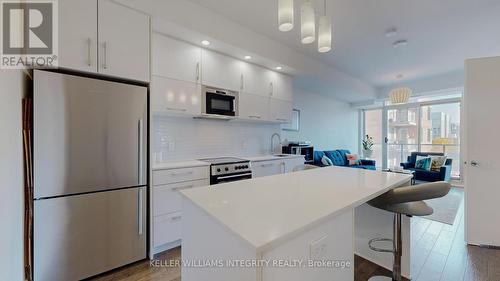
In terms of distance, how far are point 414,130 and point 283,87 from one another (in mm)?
5237

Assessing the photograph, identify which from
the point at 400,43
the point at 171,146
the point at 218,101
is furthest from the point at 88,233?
the point at 400,43

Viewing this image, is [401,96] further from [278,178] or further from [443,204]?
[278,178]

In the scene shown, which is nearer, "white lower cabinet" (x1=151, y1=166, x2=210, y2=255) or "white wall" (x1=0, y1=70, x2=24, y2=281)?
"white wall" (x1=0, y1=70, x2=24, y2=281)

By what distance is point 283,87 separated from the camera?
159 inches

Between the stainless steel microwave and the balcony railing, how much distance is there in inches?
248

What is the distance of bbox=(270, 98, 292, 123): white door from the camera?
384 centimetres

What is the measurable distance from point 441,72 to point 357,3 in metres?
4.28

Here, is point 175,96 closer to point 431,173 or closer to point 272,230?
point 272,230

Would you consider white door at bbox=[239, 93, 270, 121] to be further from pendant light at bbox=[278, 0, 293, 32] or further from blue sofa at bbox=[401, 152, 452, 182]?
blue sofa at bbox=[401, 152, 452, 182]

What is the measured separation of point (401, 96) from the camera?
176 inches

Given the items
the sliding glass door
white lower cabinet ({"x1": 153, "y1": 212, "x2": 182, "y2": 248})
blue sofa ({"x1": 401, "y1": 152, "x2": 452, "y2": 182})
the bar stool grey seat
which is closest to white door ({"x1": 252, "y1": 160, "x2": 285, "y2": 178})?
white lower cabinet ({"x1": 153, "y1": 212, "x2": 182, "y2": 248})

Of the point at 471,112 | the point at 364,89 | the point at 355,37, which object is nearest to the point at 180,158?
the point at 355,37


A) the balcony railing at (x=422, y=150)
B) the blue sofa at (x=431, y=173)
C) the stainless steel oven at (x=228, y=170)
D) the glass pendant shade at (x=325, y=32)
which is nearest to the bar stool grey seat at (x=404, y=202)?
the glass pendant shade at (x=325, y=32)

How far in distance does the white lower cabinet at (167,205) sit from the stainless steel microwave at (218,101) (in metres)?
0.90
